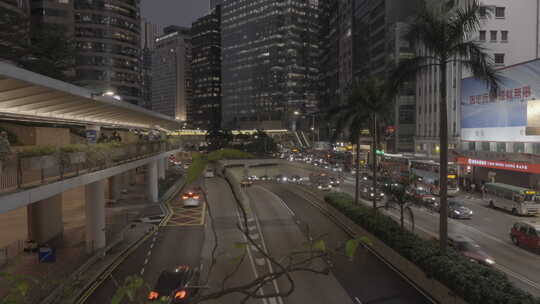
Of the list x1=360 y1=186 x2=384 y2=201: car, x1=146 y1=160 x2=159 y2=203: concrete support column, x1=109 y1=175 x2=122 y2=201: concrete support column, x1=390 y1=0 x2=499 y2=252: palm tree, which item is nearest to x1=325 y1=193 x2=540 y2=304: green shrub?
x1=390 y1=0 x2=499 y2=252: palm tree

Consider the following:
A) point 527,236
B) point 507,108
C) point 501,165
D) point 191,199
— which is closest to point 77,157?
point 191,199

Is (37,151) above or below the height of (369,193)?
above

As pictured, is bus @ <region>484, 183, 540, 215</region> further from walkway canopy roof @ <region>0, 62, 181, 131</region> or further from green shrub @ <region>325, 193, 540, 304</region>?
walkway canopy roof @ <region>0, 62, 181, 131</region>

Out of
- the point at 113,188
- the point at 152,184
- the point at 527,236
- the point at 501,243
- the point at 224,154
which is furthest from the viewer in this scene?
the point at 113,188

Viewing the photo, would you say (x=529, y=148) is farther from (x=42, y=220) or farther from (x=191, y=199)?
(x=42, y=220)

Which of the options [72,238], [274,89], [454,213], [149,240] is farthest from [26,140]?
[274,89]
